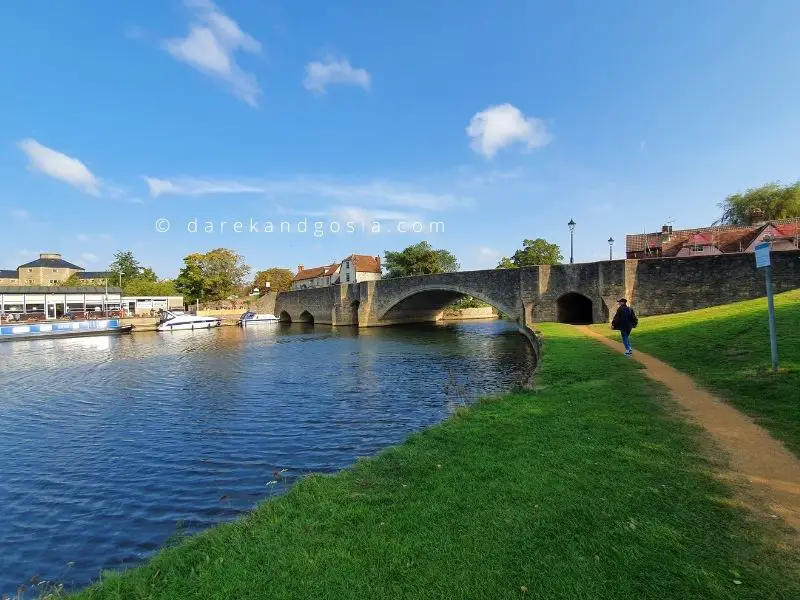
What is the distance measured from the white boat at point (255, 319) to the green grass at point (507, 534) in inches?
2590

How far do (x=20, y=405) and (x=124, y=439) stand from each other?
813cm

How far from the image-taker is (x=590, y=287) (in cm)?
3212

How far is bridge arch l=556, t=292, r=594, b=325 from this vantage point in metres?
35.2

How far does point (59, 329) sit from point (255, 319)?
24424mm

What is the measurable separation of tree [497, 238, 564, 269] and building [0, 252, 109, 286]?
3774 inches

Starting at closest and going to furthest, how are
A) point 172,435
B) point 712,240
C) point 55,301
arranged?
point 172,435 < point 712,240 < point 55,301

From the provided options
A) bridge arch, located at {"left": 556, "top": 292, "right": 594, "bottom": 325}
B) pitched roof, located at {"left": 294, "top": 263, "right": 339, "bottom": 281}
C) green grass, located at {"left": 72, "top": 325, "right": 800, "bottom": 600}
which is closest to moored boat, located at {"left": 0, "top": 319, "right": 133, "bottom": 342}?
pitched roof, located at {"left": 294, "top": 263, "right": 339, "bottom": 281}

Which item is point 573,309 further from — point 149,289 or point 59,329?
point 149,289

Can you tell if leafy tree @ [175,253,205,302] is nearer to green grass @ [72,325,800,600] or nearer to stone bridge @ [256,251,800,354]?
stone bridge @ [256,251,800,354]

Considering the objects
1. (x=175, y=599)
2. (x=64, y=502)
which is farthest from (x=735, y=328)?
(x=64, y=502)

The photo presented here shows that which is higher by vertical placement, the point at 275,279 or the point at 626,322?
the point at 275,279

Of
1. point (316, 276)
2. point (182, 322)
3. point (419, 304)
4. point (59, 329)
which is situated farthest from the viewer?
point (316, 276)

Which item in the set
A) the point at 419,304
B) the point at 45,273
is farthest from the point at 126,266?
the point at 419,304

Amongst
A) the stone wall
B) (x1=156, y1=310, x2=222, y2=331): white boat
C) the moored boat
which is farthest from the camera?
(x1=156, y1=310, x2=222, y2=331): white boat
